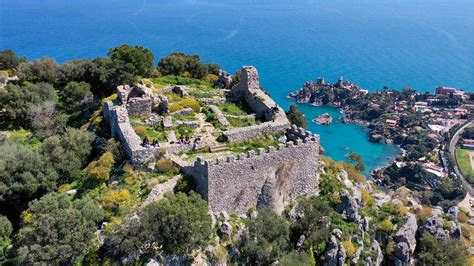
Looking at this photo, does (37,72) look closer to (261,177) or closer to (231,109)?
(231,109)

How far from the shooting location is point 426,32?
166250 mm

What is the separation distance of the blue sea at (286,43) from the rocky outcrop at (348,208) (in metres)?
49.3

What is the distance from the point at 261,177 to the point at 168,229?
628cm

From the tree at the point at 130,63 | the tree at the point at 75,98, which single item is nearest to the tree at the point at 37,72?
the tree at the point at 75,98

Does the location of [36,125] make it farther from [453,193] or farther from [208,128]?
[453,193]

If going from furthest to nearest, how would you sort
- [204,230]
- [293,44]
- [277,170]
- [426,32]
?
[426,32] → [293,44] → [277,170] → [204,230]

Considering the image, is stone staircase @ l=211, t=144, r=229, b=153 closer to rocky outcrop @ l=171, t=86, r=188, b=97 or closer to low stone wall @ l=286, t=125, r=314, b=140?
low stone wall @ l=286, t=125, r=314, b=140

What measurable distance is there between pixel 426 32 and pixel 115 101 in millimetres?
164069

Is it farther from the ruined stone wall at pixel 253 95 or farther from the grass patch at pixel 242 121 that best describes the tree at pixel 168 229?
the ruined stone wall at pixel 253 95

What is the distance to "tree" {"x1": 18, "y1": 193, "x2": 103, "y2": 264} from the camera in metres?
17.0

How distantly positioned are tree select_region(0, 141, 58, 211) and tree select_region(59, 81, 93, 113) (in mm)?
10220

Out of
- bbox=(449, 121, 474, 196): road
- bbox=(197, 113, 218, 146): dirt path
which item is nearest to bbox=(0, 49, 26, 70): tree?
bbox=(197, 113, 218, 146): dirt path

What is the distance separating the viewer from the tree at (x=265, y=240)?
2005cm

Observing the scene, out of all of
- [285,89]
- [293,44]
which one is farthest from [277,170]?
[293,44]
